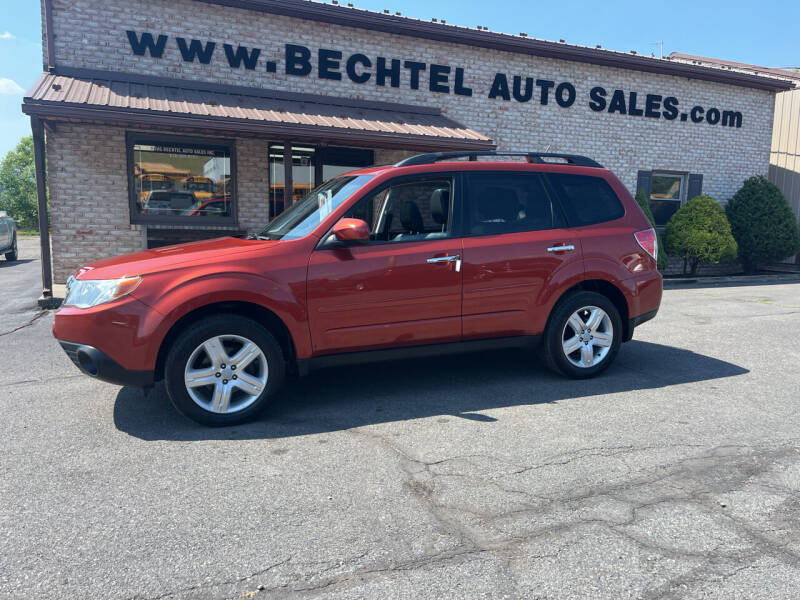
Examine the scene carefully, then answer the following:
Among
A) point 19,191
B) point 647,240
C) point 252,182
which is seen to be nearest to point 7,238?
point 252,182

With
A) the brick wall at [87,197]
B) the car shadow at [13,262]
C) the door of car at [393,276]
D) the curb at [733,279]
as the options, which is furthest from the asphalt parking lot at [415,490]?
the car shadow at [13,262]

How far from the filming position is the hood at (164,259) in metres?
4.21

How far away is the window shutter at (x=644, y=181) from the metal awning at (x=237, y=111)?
524cm

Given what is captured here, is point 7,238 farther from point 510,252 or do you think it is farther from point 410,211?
point 510,252

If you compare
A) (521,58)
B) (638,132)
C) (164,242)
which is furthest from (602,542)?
(638,132)

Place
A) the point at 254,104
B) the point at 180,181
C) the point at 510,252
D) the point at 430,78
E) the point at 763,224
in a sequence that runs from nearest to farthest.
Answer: the point at 510,252 < the point at 254,104 < the point at 180,181 < the point at 430,78 < the point at 763,224

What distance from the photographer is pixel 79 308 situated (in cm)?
418

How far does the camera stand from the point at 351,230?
436 centimetres

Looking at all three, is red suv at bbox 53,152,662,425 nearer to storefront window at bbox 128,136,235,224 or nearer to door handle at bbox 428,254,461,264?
door handle at bbox 428,254,461,264

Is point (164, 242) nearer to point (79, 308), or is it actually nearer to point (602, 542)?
point (79, 308)

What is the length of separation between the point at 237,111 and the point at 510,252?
688 centimetres

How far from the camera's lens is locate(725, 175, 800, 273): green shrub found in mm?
14906

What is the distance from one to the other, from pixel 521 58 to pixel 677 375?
33.0 feet

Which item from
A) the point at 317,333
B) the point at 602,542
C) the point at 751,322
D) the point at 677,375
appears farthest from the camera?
the point at 751,322
